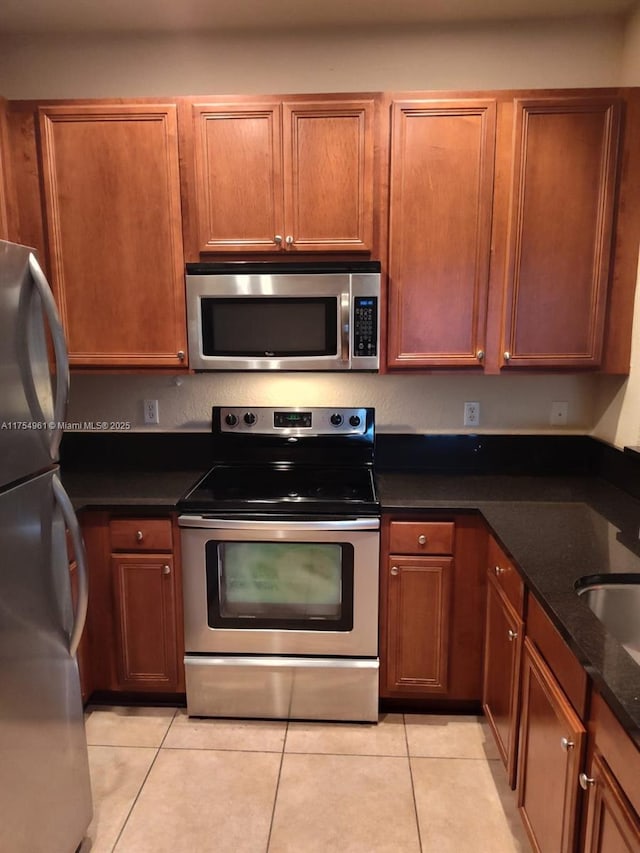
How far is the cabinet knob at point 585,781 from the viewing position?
109cm

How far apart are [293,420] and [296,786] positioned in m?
1.37

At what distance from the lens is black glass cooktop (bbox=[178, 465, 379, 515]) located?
6.71 feet

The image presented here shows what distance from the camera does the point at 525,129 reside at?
2.01 metres

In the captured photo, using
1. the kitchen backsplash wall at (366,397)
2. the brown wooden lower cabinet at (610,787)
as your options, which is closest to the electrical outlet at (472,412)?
the kitchen backsplash wall at (366,397)

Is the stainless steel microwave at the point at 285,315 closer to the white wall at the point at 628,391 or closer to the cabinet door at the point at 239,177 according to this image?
the cabinet door at the point at 239,177

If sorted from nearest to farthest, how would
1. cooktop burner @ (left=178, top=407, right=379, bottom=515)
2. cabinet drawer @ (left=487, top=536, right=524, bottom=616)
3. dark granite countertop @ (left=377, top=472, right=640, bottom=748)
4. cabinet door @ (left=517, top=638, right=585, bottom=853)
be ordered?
dark granite countertop @ (left=377, top=472, right=640, bottom=748), cabinet door @ (left=517, top=638, right=585, bottom=853), cabinet drawer @ (left=487, top=536, right=524, bottom=616), cooktop burner @ (left=178, top=407, right=379, bottom=515)

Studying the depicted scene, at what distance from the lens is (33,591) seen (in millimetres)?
1354

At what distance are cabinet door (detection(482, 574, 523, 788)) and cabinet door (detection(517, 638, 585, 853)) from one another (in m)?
0.06

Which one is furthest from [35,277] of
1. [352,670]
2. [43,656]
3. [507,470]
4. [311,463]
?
[507,470]

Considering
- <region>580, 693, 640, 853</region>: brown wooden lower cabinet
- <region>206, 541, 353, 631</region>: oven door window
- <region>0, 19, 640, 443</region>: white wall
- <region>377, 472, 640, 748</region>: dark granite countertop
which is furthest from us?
<region>0, 19, 640, 443</region>: white wall

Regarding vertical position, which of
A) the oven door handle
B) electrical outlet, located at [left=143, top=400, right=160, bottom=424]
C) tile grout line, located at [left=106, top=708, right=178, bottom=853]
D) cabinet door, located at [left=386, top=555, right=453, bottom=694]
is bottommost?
tile grout line, located at [left=106, top=708, right=178, bottom=853]

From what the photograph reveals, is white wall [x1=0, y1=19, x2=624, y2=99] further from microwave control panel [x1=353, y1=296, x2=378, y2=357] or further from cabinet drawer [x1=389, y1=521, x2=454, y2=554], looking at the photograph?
cabinet drawer [x1=389, y1=521, x2=454, y2=554]

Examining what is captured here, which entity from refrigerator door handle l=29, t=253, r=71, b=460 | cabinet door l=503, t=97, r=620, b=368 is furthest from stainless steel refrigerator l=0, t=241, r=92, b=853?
cabinet door l=503, t=97, r=620, b=368

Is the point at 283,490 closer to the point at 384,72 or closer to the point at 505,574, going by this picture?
the point at 505,574
